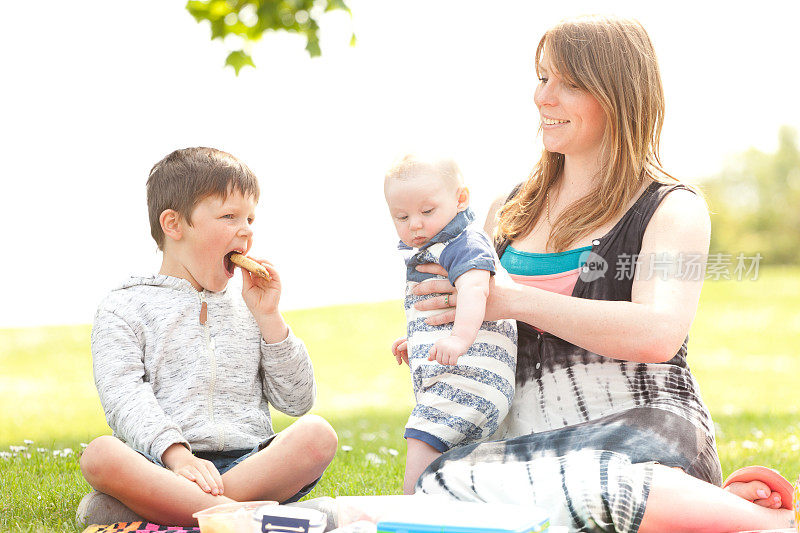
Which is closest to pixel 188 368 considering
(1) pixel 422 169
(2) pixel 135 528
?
(2) pixel 135 528

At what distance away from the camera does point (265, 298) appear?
119 inches

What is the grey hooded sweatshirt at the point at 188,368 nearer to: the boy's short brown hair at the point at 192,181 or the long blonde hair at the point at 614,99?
the boy's short brown hair at the point at 192,181

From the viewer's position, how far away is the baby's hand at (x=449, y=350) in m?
2.52

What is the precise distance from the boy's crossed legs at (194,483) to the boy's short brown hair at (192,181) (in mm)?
833

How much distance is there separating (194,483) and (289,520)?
0.56 meters

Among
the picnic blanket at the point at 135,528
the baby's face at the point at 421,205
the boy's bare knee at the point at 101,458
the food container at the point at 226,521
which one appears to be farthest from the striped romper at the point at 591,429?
the boy's bare knee at the point at 101,458

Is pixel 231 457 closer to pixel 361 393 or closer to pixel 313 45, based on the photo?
pixel 313 45

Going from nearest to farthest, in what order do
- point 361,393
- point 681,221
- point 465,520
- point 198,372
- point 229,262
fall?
1. point 465,520
2. point 681,221
3. point 198,372
4. point 229,262
5. point 361,393

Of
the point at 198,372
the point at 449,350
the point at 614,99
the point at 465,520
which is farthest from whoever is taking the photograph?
the point at 198,372

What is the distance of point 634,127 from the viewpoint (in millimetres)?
2902

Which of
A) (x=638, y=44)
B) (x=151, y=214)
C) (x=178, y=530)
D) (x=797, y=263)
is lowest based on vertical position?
(x=797, y=263)

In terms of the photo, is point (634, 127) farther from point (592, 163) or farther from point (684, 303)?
point (684, 303)

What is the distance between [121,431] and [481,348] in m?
1.19

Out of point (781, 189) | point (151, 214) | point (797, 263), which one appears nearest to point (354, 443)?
point (151, 214)
